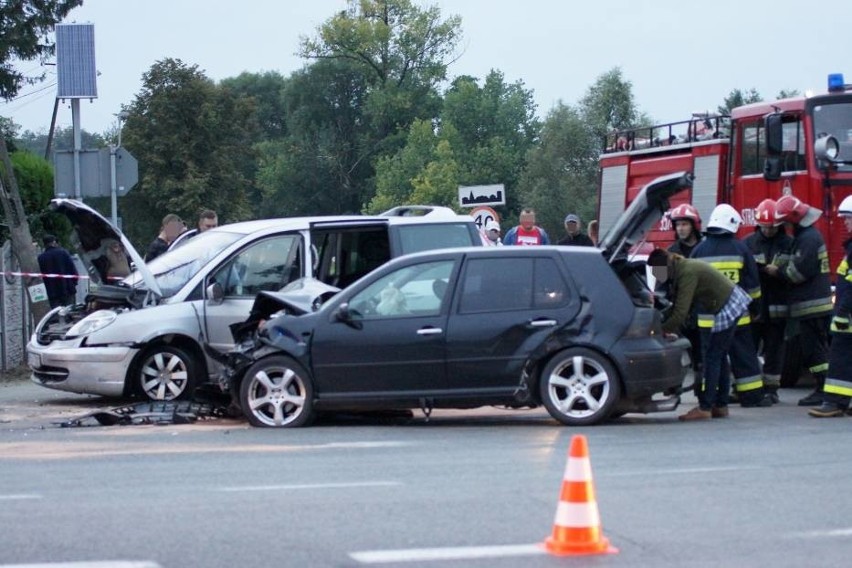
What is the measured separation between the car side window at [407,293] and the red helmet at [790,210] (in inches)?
153

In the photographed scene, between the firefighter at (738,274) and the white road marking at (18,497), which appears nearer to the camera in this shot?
the white road marking at (18,497)

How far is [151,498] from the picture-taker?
8.61 metres

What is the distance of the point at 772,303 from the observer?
47.8 ft

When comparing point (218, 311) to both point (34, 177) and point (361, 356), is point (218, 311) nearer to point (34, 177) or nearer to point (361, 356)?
point (361, 356)

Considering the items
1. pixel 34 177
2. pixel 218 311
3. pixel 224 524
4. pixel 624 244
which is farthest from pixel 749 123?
pixel 34 177

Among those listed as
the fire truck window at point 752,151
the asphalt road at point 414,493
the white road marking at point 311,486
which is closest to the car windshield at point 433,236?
the asphalt road at point 414,493

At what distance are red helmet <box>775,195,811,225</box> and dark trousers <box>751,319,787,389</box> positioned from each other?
1.06 meters

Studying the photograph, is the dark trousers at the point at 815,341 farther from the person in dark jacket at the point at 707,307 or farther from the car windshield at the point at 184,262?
the car windshield at the point at 184,262

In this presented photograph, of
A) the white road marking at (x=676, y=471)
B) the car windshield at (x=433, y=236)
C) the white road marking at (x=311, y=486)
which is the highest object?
the car windshield at (x=433, y=236)

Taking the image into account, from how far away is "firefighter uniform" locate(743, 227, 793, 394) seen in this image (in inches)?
565

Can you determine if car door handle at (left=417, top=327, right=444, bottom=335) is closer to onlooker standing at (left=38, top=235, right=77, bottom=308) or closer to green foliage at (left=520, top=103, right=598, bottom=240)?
onlooker standing at (left=38, top=235, right=77, bottom=308)

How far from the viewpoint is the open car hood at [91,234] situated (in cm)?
1434

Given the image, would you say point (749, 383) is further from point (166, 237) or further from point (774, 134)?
point (166, 237)

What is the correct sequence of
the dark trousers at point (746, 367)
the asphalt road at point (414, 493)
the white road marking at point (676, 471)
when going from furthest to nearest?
the dark trousers at point (746, 367) → the white road marking at point (676, 471) → the asphalt road at point (414, 493)
